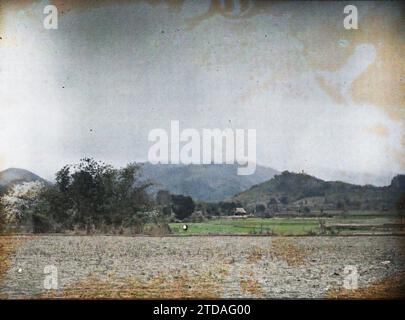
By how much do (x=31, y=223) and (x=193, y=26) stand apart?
7.84ft

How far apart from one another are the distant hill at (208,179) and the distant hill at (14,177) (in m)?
1.05

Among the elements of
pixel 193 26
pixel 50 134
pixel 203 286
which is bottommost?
pixel 203 286

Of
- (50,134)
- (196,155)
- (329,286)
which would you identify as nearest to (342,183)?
(329,286)

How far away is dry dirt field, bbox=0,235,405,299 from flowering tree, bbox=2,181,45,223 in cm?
21

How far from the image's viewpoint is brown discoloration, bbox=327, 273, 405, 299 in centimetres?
589

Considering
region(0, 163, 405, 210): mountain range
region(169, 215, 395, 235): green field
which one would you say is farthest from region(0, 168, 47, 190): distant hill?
region(169, 215, 395, 235): green field

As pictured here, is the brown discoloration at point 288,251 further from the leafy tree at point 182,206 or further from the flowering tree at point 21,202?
the flowering tree at point 21,202

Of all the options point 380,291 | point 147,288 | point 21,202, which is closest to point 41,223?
point 21,202

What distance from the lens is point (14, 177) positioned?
242 inches

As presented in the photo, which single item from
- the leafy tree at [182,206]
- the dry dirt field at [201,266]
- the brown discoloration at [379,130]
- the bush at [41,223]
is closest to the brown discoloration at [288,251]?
the dry dirt field at [201,266]

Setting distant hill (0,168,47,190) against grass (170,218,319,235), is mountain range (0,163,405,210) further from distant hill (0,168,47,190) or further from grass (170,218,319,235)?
grass (170,218,319,235)

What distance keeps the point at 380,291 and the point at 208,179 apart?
1847 mm

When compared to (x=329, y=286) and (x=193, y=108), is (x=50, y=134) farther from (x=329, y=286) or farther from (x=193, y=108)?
(x=329, y=286)

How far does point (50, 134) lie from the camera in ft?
20.2
